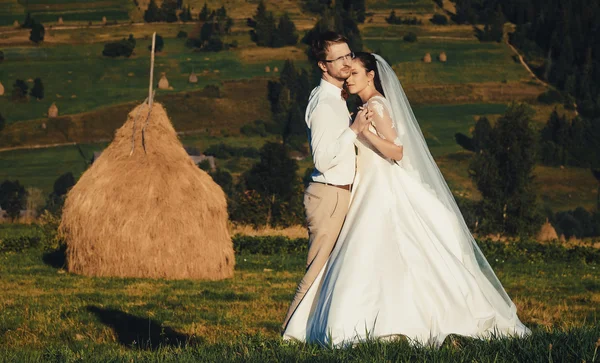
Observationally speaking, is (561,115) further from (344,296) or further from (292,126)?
(344,296)

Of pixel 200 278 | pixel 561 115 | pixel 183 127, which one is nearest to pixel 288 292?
pixel 200 278

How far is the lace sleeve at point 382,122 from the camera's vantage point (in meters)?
8.36

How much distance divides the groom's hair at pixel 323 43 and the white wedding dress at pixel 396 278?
65 centimetres

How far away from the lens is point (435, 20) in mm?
138125

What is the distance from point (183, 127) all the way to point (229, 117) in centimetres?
767

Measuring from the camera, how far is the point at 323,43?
820 cm

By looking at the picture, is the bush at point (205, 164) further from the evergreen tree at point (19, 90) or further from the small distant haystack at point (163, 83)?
the evergreen tree at point (19, 90)

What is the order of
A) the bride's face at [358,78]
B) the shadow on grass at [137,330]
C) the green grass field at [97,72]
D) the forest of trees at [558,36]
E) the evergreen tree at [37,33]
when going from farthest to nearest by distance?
the forest of trees at [558,36] → the evergreen tree at [37,33] → the green grass field at [97,72] → the shadow on grass at [137,330] → the bride's face at [358,78]

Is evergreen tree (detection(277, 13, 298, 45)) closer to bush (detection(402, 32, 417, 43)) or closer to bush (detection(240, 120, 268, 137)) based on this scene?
bush (detection(402, 32, 417, 43))

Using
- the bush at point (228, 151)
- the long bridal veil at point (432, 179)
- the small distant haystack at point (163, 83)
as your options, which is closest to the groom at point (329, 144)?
the long bridal veil at point (432, 179)

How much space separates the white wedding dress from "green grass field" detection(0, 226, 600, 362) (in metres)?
0.25

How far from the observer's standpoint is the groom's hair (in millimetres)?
8188

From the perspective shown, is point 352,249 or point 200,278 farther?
point 200,278

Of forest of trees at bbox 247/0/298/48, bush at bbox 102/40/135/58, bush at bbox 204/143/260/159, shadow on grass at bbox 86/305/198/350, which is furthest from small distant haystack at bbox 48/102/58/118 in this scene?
shadow on grass at bbox 86/305/198/350
